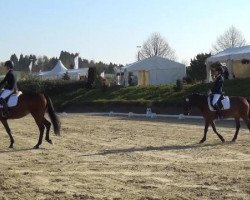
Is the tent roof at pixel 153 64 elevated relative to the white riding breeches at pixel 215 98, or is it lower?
elevated

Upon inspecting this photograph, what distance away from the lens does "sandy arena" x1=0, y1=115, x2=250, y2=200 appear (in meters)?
8.48

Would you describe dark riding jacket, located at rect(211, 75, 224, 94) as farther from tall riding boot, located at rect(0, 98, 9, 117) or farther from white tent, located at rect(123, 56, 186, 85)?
white tent, located at rect(123, 56, 186, 85)

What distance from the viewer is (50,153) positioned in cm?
1367

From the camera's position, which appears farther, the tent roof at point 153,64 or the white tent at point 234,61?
the tent roof at point 153,64

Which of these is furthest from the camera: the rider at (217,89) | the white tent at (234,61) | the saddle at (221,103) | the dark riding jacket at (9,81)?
the white tent at (234,61)

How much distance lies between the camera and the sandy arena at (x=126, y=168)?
848 centimetres

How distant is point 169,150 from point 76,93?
1398 inches

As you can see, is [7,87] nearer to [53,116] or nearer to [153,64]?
[53,116]

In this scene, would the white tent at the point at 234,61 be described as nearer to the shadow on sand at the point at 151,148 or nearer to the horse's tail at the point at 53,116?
the shadow on sand at the point at 151,148

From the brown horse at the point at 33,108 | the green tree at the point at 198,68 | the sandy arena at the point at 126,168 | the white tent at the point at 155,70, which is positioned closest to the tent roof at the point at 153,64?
the white tent at the point at 155,70

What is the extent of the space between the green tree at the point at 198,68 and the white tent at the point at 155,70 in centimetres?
119

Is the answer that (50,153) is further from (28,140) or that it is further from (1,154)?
(28,140)

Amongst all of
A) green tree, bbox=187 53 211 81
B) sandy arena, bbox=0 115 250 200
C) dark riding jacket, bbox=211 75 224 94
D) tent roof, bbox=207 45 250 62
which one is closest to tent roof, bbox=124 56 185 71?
green tree, bbox=187 53 211 81

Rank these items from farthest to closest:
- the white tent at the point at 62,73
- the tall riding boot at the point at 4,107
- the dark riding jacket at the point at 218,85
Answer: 1. the white tent at the point at 62,73
2. the dark riding jacket at the point at 218,85
3. the tall riding boot at the point at 4,107
